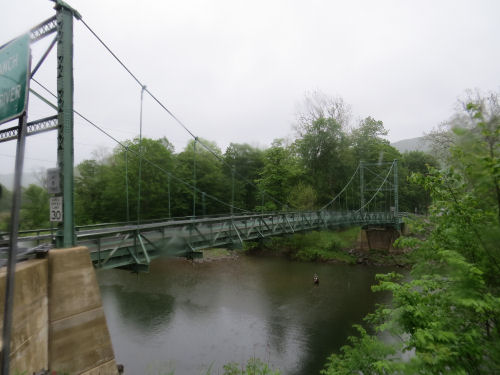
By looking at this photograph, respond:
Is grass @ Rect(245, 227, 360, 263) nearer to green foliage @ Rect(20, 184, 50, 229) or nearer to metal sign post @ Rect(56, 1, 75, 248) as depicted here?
green foliage @ Rect(20, 184, 50, 229)

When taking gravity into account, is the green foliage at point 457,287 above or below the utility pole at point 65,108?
below

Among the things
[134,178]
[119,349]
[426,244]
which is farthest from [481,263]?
[134,178]

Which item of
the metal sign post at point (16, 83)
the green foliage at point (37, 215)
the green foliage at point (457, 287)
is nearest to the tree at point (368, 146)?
the green foliage at point (37, 215)

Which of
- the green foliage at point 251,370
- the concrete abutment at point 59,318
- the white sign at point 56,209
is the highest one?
the white sign at point 56,209

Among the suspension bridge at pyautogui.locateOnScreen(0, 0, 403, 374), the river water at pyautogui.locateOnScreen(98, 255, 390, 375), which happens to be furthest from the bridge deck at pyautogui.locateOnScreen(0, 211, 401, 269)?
the river water at pyautogui.locateOnScreen(98, 255, 390, 375)

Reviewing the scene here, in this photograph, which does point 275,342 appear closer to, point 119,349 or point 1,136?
point 119,349

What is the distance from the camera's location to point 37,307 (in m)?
4.30

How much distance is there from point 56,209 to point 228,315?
9009 mm

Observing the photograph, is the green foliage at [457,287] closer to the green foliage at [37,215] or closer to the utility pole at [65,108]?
the utility pole at [65,108]

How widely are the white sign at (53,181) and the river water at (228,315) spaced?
5481mm

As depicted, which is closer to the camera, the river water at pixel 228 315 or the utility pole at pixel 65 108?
the utility pole at pixel 65 108

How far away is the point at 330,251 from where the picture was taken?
961 inches

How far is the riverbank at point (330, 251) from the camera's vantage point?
76.2ft

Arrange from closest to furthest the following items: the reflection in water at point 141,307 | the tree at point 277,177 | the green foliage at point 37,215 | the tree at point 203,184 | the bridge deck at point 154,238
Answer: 1. the bridge deck at point 154,238
2. the reflection in water at point 141,307
3. the green foliage at point 37,215
4. the tree at point 203,184
5. the tree at point 277,177
